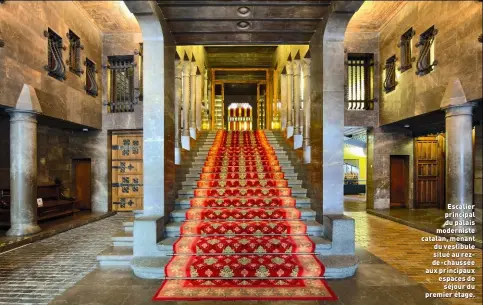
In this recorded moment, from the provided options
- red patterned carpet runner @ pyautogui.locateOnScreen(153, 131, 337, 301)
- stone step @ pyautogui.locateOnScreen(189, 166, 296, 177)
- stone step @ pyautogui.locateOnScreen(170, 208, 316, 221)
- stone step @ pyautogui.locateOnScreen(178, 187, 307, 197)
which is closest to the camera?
red patterned carpet runner @ pyautogui.locateOnScreen(153, 131, 337, 301)

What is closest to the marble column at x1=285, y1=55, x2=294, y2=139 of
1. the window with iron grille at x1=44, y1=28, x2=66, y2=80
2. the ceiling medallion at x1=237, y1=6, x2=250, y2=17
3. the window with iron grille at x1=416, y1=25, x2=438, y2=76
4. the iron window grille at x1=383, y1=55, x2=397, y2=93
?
the iron window grille at x1=383, y1=55, x2=397, y2=93

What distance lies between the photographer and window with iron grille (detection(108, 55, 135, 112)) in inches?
383

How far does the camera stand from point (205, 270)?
3750 millimetres

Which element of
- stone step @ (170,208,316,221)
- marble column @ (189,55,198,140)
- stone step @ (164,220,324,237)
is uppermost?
marble column @ (189,55,198,140)

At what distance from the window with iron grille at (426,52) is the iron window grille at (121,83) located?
8.23m

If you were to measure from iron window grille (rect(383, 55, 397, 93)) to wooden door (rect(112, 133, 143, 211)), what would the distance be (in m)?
7.90

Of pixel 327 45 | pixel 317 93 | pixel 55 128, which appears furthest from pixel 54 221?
pixel 327 45

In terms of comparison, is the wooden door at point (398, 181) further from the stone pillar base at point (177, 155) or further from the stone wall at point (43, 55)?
the stone wall at point (43, 55)

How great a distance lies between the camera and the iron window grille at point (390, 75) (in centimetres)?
901

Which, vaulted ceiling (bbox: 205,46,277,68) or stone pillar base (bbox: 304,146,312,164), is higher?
vaulted ceiling (bbox: 205,46,277,68)

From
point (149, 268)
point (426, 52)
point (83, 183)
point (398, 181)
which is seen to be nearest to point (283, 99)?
point (426, 52)

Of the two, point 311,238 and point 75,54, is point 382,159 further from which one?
point 75,54

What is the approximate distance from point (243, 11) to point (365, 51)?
6645 mm

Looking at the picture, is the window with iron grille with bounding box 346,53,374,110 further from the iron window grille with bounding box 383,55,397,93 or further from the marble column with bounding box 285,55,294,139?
the marble column with bounding box 285,55,294,139
